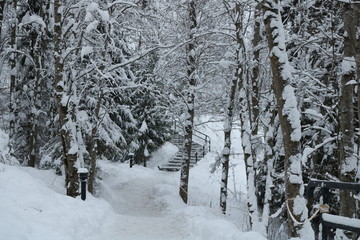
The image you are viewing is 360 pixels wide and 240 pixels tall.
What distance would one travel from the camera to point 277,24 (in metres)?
5.57

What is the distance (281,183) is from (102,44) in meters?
8.31

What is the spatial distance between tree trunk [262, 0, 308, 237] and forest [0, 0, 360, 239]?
0.05 feet

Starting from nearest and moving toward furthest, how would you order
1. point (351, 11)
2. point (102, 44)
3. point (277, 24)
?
point (277, 24) → point (351, 11) → point (102, 44)

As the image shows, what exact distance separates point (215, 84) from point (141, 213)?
24.5 feet

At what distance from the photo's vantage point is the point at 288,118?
211 inches

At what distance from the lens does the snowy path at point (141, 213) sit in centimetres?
759

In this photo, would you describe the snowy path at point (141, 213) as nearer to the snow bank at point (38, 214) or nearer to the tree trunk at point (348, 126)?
the snow bank at point (38, 214)

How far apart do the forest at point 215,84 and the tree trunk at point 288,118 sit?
0.02m

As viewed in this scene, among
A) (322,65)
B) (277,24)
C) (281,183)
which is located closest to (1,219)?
(277,24)

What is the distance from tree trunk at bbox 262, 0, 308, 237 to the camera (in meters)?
5.23

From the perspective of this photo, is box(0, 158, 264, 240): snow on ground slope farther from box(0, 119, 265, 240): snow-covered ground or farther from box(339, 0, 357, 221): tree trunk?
box(339, 0, 357, 221): tree trunk

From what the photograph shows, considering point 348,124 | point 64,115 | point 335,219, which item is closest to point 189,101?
point 64,115

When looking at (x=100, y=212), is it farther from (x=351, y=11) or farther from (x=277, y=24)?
(x=351, y=11)

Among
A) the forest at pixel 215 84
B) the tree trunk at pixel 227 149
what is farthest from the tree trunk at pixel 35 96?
the tree trunk at pixel 227 149
